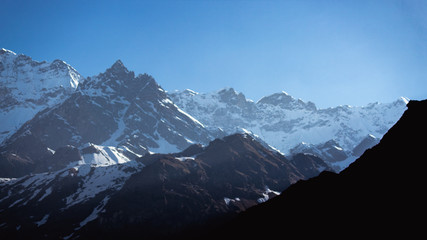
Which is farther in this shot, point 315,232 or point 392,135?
point 392,135

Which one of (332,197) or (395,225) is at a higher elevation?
(332,197)

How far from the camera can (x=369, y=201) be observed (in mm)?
88812

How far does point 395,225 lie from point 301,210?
40.3 metres

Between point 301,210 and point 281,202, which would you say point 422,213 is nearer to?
point 301,210

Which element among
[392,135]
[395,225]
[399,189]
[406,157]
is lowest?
[395,225]

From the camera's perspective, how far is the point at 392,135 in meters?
110

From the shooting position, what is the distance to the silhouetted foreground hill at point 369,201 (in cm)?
7662

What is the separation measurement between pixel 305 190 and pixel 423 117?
150 ft

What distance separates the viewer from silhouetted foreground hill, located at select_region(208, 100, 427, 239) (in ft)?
251

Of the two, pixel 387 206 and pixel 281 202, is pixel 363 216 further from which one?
pixel 281 202

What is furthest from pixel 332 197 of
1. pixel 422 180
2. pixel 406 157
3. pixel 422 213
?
pixel 422 213

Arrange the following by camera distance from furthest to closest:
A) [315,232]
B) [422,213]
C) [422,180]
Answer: [315,232] < [422,180] < [422,213]

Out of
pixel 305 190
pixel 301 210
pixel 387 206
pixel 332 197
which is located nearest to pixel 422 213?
pixel 387 206

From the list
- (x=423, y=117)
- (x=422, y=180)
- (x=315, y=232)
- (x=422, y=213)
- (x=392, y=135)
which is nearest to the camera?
(x=422, y=213)
